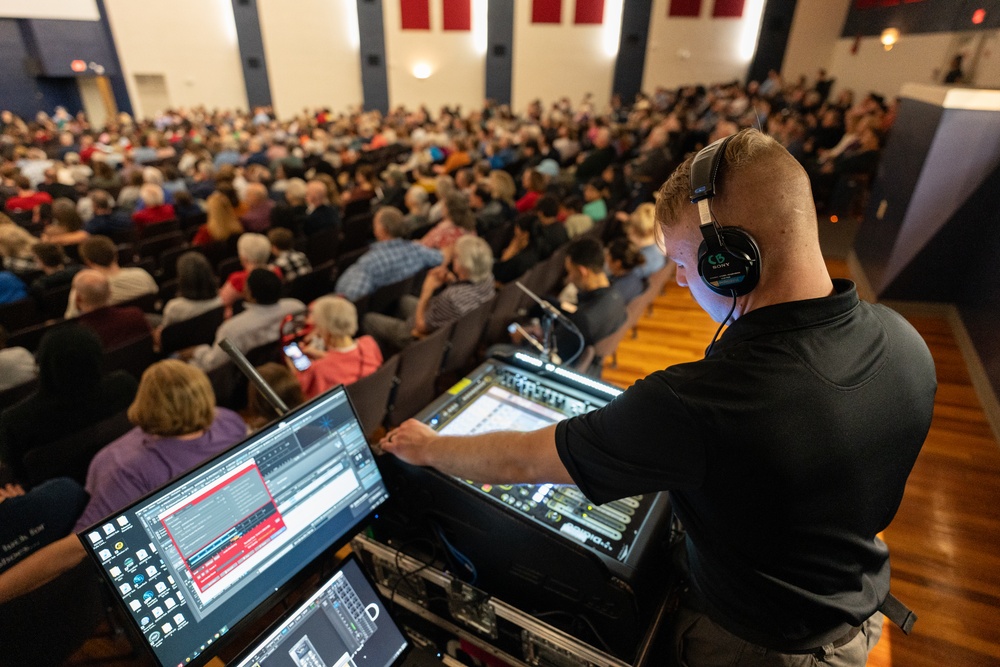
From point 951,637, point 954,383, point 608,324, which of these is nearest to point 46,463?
point 608,324

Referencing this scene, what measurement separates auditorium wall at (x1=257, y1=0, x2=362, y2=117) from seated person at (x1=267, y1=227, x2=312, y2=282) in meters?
12.6

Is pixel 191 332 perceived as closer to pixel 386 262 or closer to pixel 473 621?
pixel 386 262

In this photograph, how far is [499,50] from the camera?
13.8 m

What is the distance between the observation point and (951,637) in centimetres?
197

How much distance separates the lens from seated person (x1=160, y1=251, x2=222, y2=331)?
129 inches

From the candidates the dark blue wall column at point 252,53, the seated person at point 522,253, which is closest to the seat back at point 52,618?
the seated person at point 522,253

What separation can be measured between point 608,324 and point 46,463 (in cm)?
246

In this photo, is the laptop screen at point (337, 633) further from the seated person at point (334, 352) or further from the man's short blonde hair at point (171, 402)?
the seated person at point (334, 352)

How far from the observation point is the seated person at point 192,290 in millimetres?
3268

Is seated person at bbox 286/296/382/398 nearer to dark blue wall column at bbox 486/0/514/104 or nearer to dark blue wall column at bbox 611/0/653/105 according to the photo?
dark blue wall column at bbox 486/0/514/104

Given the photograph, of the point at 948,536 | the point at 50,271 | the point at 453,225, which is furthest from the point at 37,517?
the point at 948,536

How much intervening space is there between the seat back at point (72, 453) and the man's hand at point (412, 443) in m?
1.68

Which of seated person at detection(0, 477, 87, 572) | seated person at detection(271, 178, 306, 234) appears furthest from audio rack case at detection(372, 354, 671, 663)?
seated person at detection(271, 178, 306, 234)

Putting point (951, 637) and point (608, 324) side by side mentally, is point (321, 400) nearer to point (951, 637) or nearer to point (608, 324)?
point (608, 324)
